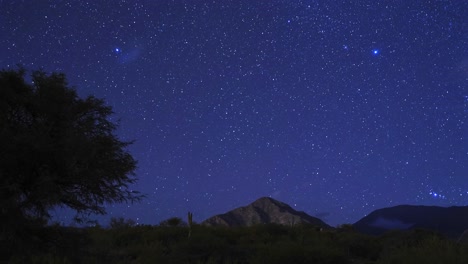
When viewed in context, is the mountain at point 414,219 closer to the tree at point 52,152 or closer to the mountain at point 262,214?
the mountain at point 262,214

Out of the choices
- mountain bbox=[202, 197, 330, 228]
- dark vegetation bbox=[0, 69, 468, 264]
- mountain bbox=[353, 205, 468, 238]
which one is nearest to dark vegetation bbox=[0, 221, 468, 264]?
dark vegetation bbox=[0, 69, 468, 264]

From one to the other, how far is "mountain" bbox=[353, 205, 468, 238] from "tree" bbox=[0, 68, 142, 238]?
116709 millimetres

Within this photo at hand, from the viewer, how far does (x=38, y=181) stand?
12.8 m

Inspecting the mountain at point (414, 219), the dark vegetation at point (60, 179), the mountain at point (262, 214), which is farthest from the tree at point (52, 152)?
the mountain at point (414, 219)

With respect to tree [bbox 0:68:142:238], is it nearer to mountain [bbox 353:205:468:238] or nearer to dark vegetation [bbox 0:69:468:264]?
dark vegetation [bbox 0:69:468:264]

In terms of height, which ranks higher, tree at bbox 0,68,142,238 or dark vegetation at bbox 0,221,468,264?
tree at bbox 0,68,142,238

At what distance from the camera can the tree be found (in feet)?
41.7

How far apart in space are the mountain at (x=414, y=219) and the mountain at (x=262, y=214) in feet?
145

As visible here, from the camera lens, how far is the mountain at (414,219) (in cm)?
12362

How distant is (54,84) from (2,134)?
9.01 ft

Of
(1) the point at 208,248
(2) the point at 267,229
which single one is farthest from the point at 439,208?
(1) the point at 208,248

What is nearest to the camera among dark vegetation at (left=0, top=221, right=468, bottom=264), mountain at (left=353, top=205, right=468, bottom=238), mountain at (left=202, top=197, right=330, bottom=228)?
dark vegetation at (left=0, top=221, right=468, bottom=264)

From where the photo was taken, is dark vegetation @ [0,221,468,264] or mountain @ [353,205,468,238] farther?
mountain @ [353,205,468,238]

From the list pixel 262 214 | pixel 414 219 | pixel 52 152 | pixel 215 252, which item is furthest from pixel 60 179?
pixel 414 219
